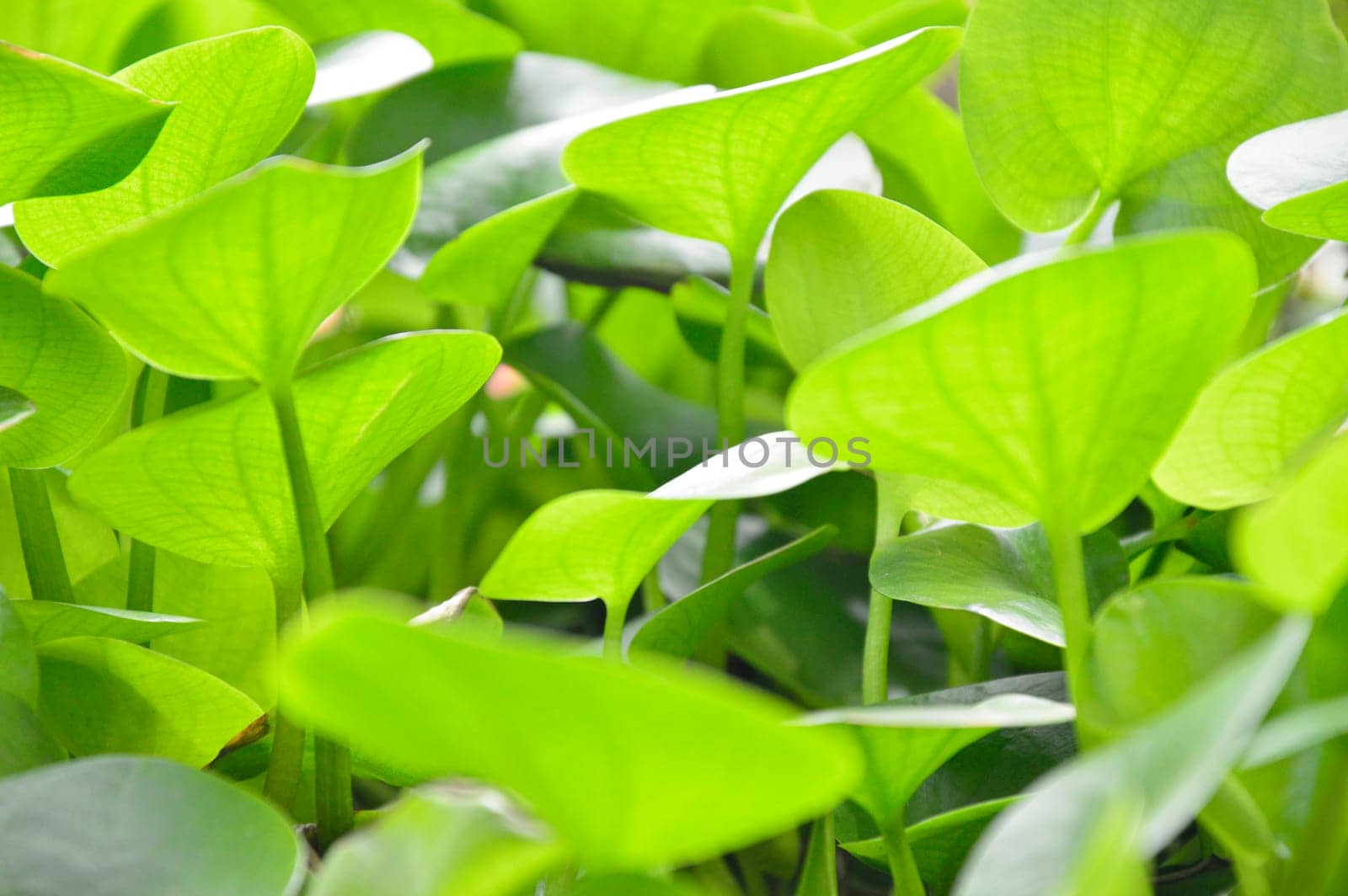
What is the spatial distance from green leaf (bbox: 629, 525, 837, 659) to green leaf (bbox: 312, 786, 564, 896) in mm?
80

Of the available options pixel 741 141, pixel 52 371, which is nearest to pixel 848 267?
pixel 741 141

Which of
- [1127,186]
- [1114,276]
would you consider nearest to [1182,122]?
[1127,186]

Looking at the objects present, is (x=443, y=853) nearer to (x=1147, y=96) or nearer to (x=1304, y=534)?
(x=1304, y=534)

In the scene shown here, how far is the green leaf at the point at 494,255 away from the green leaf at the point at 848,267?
4 cm

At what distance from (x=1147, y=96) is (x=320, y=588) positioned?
0.17 metres

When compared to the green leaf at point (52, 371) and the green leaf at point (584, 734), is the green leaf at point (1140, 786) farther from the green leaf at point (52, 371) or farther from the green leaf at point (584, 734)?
the green leaf at point (52, 371)

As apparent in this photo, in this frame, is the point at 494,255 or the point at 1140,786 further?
the point at 494,255

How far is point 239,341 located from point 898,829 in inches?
4.3

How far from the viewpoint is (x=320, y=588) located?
Result: 6.5 inches

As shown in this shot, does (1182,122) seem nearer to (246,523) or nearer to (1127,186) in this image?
(1127,186)

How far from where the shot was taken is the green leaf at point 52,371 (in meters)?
0.17

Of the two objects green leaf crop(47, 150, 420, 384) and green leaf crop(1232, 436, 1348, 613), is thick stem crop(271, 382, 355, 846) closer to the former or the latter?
green leaf crop(47, 150, 420, 384)

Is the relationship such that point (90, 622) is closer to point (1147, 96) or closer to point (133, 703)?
point (133, 703)

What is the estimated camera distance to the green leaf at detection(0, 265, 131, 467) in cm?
17
